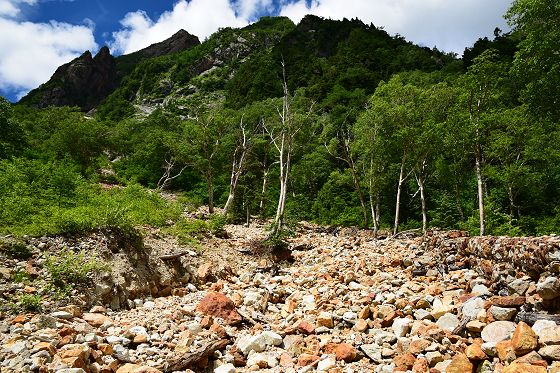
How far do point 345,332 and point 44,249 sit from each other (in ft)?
25.3

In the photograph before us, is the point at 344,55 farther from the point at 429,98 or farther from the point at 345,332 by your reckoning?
the point at 345,332

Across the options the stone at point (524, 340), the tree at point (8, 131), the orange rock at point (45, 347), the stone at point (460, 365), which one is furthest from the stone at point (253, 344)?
the tree at point (8, 131)

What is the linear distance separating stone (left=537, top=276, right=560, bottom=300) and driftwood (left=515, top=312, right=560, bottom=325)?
39cm

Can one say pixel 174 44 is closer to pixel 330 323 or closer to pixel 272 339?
pixel 330 323

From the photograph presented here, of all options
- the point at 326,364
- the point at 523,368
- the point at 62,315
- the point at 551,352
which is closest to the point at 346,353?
the point at 326,364

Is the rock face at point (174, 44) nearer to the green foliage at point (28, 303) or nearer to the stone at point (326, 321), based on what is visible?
the green foliage at point (28, 303)

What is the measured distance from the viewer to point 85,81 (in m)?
136

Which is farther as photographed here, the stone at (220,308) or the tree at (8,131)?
the tree at (8,131)

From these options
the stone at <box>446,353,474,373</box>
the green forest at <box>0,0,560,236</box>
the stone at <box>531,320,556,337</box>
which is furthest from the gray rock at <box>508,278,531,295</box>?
the green forest at <box>0,0,560,236</box>

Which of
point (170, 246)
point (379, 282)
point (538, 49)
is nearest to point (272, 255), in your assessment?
point (170, 246)

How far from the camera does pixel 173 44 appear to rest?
16250 cm

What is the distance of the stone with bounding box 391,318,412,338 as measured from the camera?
6.98m

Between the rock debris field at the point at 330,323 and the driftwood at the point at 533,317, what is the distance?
0.08 ft

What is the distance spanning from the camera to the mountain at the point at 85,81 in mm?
123938
